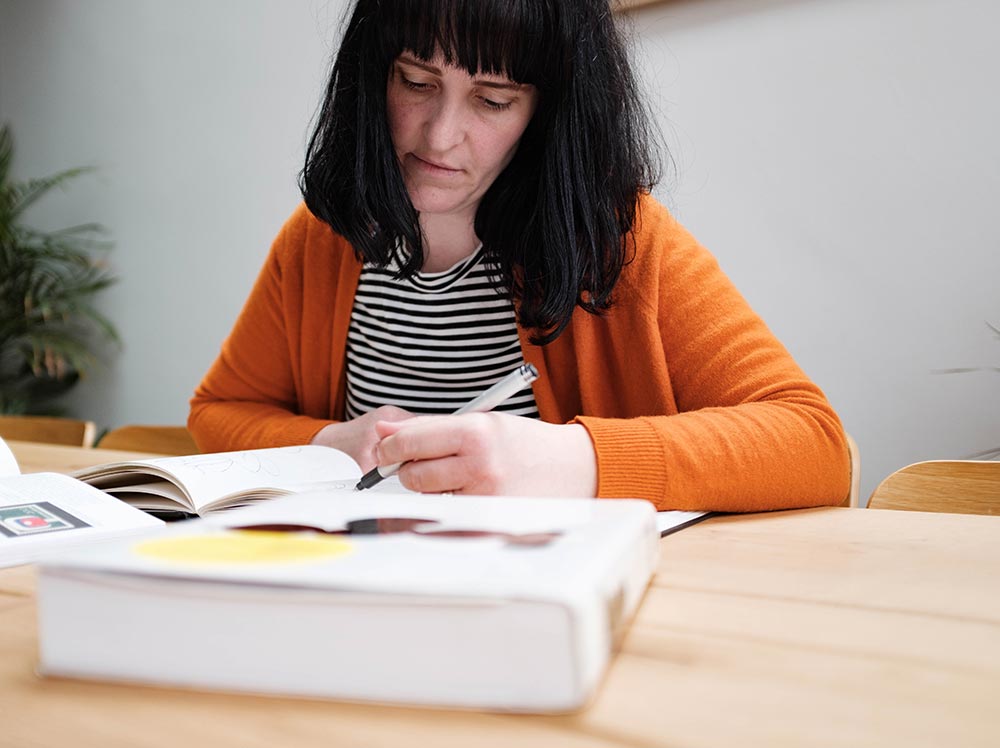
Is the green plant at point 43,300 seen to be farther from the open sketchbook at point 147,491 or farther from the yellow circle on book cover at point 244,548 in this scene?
the yellow circle on book cover at point 244,548

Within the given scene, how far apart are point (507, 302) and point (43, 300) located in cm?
240

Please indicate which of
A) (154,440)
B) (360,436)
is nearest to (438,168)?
(360,436)

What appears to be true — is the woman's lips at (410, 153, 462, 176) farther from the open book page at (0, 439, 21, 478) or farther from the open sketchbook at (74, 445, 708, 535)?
the open book page at (0, 439, 21, 478)

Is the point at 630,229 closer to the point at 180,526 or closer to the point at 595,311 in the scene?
the point at 595,311

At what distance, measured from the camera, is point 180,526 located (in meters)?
0.42

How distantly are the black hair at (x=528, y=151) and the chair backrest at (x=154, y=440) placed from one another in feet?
2.05

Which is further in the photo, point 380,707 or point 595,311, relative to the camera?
point 595,311

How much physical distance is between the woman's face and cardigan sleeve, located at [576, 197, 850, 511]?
0.67 ft

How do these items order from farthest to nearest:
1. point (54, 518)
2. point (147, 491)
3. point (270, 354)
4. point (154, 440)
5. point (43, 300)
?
1. point (43, 300)
2. point (154, 440)
3. point (270, 354)
4. point (147, 491)
5. point (54, 518)

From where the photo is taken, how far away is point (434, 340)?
1.17 m

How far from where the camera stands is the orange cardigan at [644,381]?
759mm

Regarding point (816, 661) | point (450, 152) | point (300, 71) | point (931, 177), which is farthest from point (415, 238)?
point (300, 71)

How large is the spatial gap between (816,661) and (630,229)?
0.72 meters

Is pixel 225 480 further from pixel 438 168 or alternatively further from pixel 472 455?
pixel 438 168
